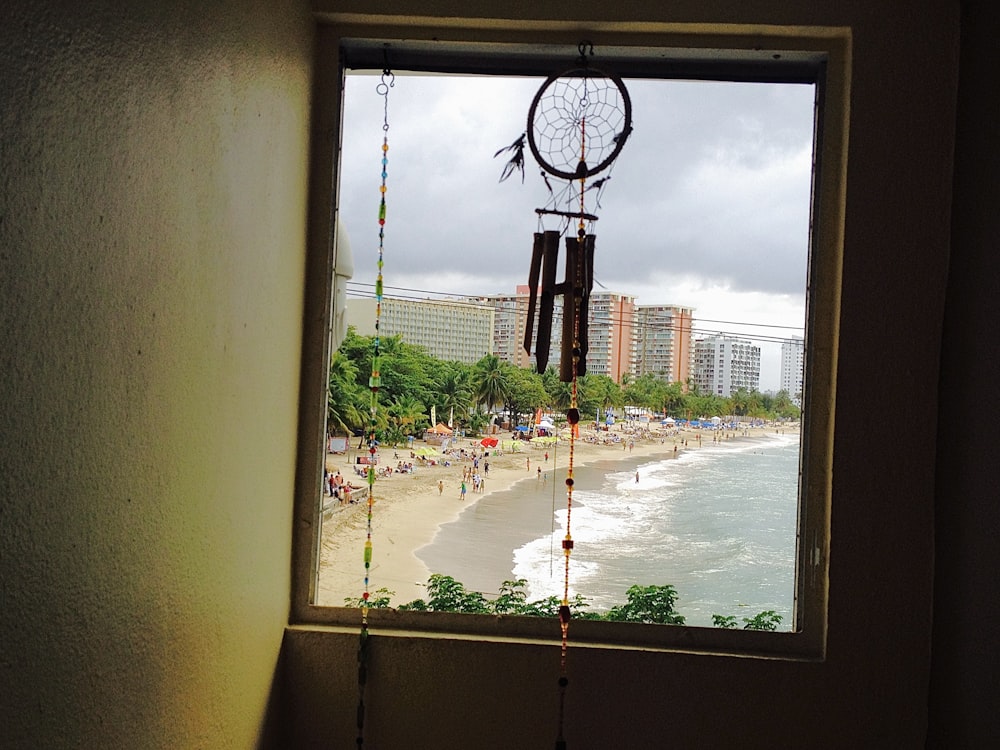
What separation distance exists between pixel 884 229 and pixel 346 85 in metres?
1.67

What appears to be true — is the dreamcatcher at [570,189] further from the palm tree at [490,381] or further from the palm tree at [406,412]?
the palm tree at [406,412]

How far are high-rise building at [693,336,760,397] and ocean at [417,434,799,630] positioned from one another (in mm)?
195

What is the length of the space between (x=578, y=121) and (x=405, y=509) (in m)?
1.29

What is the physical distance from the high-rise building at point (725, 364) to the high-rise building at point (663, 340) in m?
0.04

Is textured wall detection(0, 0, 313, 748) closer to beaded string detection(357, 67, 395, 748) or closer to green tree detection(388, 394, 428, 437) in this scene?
beaded string detection(357, 67, 395, 748)

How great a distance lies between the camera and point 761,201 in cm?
261

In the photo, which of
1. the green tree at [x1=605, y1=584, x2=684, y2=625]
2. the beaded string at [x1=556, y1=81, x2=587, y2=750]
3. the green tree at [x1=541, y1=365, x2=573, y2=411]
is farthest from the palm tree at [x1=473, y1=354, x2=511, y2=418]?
the green tree at [x1=605, y1=584, x2=684, y2=625]

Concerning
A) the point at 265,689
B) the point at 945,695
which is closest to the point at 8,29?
the point at 265,689

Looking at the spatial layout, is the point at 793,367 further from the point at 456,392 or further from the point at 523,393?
the point at 456,392

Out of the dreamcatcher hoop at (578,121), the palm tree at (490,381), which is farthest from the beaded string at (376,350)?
the dreamcatcher hoop at (578,121)

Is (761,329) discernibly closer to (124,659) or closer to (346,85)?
(346,85)

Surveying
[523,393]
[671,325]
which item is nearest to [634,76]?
[671,325]

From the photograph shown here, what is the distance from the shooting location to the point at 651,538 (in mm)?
2592

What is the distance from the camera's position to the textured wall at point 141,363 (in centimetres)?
125
